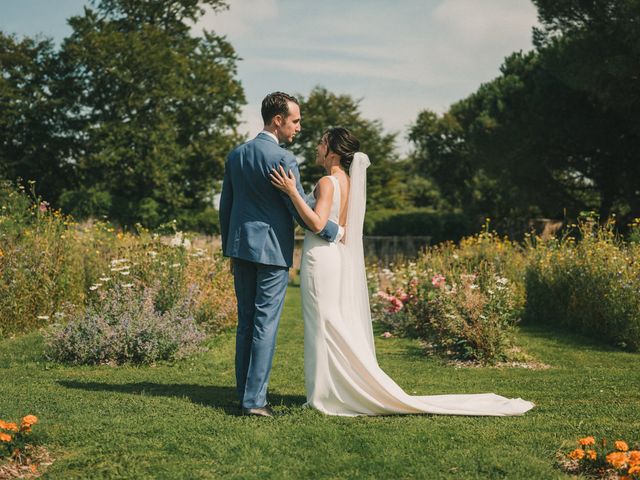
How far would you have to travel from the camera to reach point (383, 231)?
99.7 feet

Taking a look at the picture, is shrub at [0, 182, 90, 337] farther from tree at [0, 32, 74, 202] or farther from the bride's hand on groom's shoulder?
tree at [0, 32, 74, 202]

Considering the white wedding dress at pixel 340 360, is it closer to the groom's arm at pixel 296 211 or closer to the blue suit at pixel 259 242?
the groom's arm at pixel 296 211

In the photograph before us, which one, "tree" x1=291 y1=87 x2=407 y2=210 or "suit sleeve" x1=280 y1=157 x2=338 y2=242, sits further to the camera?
"tree" x1=291 y1=87 x2=407 y2=210

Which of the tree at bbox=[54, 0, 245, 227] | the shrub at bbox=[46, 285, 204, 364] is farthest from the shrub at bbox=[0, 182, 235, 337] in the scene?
the tree at bbox=[54, 0, 245, 227]

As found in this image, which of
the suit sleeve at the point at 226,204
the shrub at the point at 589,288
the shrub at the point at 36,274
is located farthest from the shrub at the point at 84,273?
the shrub at the point at 589,288

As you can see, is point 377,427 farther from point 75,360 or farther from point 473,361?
point 75,360

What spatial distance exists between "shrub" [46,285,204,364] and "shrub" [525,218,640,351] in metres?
5.21

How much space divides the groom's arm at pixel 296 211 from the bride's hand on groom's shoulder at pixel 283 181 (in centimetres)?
5

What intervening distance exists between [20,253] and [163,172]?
20917 millimetres

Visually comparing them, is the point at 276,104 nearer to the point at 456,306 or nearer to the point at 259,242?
the point at 259,242

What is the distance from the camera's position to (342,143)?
5.25 meters

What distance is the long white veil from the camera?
5277 millimetres

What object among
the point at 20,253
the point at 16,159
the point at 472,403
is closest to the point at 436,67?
the point at 20,253

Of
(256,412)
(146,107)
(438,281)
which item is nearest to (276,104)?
(256,412)
